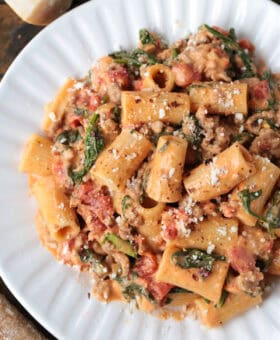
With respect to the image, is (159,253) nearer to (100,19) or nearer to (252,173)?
(252,173)

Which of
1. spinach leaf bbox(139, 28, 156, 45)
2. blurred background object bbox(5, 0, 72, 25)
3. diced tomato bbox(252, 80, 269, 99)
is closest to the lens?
diced tomato bbox(252, 80, 269, 99)

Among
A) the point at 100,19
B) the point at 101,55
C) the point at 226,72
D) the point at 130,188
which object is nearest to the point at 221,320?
the point at 130,188

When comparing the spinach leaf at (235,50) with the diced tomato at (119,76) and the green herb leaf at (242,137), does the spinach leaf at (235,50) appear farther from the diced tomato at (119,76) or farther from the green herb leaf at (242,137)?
the diced tomato at (119,76)

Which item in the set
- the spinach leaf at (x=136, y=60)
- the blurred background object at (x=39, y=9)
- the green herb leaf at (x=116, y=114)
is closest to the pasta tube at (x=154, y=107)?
the green herb leaf at (x=116, y=114)

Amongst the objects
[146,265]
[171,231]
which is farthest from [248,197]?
[146,265]

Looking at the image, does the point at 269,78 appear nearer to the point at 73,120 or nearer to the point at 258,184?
the point at 258,184

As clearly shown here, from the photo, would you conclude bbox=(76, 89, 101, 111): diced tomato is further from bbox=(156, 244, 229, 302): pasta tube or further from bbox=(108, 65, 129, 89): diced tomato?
bbox=(156, 244, 229, 302): pasta tube

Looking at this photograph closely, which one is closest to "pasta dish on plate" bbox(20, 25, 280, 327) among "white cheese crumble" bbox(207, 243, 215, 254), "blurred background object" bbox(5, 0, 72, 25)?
"white cheese crumble" bbox(207, 243, 215, 254)
